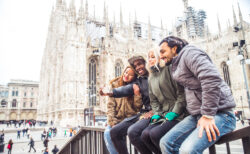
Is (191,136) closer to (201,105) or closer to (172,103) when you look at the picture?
(201,105)

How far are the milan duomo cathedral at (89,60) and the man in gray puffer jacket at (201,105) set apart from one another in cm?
1785

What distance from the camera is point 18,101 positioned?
162 ft

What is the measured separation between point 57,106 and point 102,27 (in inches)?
651

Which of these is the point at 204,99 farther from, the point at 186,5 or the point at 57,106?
the point at 186,5

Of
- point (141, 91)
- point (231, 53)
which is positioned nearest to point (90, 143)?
point (141, 91)

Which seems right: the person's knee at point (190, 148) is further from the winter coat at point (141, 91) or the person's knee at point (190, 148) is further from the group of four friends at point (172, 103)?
the winter coat at point (141, 91)

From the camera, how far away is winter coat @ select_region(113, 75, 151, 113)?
2535 millimetres

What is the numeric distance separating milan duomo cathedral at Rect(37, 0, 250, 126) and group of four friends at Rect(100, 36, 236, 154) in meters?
16.8

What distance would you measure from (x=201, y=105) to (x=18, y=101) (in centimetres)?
5665

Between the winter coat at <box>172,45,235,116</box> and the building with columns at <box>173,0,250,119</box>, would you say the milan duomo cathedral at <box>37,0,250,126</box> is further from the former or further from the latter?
the winter coat at <box>172,45,235,116</box>

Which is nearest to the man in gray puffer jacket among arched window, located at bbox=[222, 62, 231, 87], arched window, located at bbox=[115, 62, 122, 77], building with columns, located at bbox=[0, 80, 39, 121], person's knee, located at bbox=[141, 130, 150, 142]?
person's knee, located at bbox=[141, 130, 150, 142]

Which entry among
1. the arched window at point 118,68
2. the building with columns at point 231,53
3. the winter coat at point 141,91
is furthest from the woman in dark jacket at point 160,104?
the arched window at point 118,68

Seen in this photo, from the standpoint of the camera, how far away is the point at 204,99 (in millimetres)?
1493

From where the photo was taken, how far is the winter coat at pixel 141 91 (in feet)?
8.32
